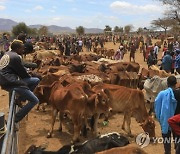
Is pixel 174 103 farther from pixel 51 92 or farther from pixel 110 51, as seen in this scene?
pixel 110 51

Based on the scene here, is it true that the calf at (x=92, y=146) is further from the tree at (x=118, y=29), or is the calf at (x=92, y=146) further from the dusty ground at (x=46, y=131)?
the tree at (x=118, y=29)

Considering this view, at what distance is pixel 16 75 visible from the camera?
6.20 meters

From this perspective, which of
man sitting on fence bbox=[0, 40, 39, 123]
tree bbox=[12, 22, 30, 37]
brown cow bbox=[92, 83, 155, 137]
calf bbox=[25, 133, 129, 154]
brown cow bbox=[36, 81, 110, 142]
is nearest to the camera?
calf bbox=[25, 133, 129, 154]

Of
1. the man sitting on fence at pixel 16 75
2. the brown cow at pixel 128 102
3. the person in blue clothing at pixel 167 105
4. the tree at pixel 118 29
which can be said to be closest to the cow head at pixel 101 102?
the brown cow at pixel 128 102

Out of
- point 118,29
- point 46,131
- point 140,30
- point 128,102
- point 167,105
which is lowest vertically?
point 46,131

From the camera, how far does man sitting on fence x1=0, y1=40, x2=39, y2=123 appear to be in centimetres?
605

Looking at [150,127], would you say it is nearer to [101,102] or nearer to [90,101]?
[101,102]

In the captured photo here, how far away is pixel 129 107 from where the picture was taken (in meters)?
9.41

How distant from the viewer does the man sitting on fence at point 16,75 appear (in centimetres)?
605

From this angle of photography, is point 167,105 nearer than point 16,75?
No

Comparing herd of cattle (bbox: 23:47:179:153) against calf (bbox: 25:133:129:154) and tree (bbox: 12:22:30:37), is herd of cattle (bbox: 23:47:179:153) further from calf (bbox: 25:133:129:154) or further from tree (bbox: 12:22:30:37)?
tree (bbox: 12:22:30:37)

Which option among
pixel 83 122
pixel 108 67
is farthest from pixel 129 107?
pixel 108 67

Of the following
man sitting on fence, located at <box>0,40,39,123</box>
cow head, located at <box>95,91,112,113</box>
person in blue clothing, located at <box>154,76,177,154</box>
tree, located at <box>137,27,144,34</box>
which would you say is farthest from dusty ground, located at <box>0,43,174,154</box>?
tree, located at <box>137,27,144,34</box>

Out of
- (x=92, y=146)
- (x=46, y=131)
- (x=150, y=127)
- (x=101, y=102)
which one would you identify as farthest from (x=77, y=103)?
(x=92, y=146)
